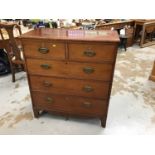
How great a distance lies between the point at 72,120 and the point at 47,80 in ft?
2.08

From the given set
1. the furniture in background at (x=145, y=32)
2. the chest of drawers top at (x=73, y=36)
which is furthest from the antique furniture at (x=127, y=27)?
the chest of drawers top at (x=73, y=36)

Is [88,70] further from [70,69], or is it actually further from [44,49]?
[44,49]

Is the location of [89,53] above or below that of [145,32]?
above

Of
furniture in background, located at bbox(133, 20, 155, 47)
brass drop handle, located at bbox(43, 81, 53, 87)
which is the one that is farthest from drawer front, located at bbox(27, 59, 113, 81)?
furniture in background, located at bbox(133, 20, 155, 47)

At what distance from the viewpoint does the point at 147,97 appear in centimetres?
238

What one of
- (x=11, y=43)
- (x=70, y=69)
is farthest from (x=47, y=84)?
(x=11, y=43)

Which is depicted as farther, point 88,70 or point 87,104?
point 87,104

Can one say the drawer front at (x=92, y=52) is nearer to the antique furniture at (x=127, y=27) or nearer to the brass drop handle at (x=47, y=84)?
the brass drop handle at (x=47, y=84)

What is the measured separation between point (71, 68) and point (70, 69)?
0.05ft

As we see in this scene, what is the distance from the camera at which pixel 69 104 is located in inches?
70.7

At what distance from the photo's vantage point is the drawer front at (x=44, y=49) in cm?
144

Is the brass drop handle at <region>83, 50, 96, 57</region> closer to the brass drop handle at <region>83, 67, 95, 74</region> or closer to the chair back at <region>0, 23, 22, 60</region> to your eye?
the brass drop handle at <region>83, 67, 95, 74</region>
